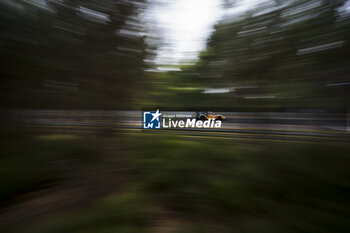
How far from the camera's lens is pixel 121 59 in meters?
1.61

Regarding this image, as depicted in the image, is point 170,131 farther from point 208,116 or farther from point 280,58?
point 280,58

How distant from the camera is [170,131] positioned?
1680 mm

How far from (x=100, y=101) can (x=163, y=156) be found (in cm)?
102

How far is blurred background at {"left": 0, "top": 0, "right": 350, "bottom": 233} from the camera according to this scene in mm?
1235

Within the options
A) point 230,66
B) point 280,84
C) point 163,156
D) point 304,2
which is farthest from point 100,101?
point 304,2

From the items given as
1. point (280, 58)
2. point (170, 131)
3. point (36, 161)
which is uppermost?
point (280, 58)

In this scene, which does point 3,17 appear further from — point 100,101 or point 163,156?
point 163,156

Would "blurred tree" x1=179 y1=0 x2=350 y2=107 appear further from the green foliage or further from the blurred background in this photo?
the green foliage

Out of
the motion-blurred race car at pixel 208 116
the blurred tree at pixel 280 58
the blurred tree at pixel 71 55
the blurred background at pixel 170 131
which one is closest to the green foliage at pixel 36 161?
the blurred background at pixel 170 131

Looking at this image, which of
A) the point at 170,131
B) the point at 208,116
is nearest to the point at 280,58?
the point at 208,116

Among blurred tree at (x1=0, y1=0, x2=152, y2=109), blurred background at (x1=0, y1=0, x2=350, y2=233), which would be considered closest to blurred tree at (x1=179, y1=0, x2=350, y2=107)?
blurred background at (x1=0, y1=0, x2=350, y2=233)

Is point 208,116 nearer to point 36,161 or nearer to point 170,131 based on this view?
point 170,131

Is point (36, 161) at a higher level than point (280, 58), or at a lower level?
lower

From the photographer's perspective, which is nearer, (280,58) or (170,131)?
(280,58)
